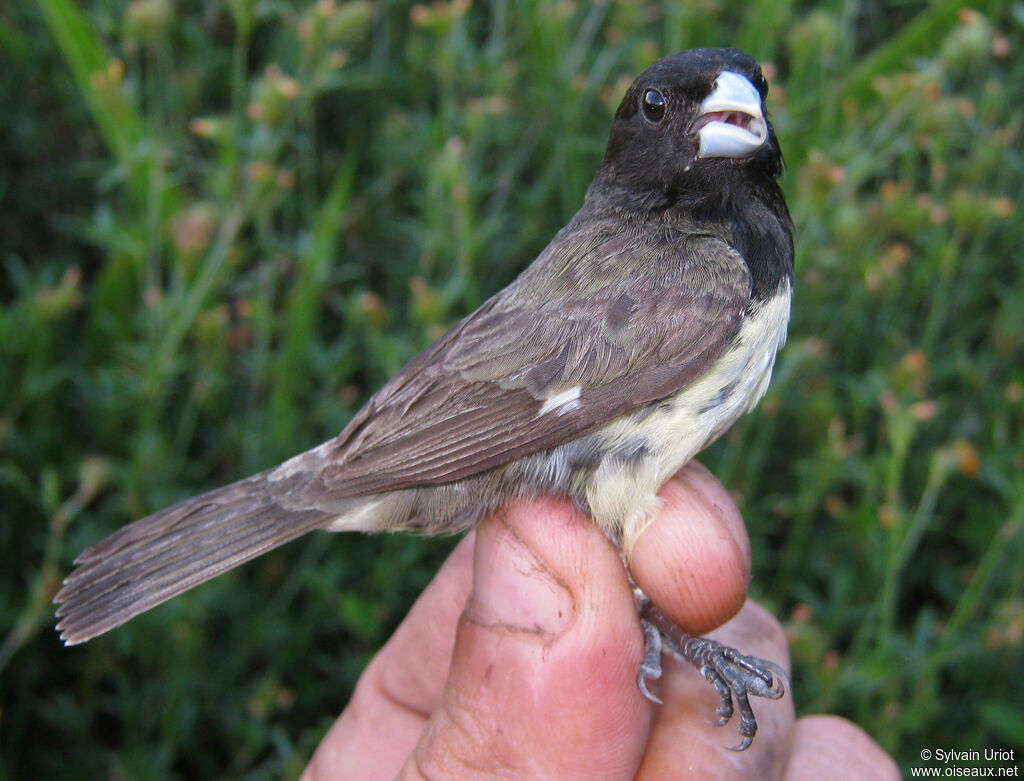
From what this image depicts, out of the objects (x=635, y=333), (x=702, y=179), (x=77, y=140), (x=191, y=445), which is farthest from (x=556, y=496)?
(x=77, y=140)

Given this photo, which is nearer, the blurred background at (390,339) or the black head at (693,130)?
the black head at (693,130)

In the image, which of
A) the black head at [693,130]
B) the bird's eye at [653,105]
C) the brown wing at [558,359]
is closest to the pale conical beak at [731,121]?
the black head at [693,130]

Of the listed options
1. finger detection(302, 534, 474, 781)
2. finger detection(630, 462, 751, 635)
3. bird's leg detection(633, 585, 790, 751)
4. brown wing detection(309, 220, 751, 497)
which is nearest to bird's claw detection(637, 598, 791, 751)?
bird's leg detection(633, 585, 790, 751)

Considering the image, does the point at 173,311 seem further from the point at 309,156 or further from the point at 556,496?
the point at 556,496

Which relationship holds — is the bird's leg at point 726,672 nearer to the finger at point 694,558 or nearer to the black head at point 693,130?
the finger at point 694,558

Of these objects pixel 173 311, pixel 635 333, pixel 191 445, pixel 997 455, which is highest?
pixel 635 333

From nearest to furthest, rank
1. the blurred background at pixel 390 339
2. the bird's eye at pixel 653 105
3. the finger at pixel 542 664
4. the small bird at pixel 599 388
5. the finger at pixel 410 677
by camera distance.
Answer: the finger at pixel 542 664 → the small bird at pixel 599 388 → the bird's eye at pixel 653 105 → the finger at pixel 410 677 → the blurred background at pixel 390 339

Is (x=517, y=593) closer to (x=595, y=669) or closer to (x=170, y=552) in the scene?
(x=595, y=669)
